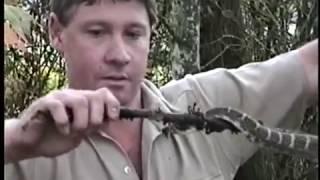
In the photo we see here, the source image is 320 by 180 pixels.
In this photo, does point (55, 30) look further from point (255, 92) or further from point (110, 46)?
point (255, 92)

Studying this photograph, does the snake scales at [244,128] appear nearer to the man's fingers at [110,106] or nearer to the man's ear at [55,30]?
the man's fingers at [110,106]

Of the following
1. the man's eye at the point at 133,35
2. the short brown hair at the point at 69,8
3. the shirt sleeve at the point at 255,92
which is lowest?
the shirt sleeve at the point at 255,92

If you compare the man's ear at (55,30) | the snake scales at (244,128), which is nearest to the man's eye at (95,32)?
the man's ear at (55,30)

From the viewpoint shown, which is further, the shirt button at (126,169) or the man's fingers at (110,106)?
the shirt button at (126,169)

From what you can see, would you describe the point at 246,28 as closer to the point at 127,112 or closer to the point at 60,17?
the point at 60,17

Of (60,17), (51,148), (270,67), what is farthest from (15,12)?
(51,148)

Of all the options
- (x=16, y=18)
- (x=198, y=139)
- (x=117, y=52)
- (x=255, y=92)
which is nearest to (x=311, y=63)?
(x=255, y=92)

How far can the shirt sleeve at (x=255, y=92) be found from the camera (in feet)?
5.08

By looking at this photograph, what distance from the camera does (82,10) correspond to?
153cm

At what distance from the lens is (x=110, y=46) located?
4.79ft

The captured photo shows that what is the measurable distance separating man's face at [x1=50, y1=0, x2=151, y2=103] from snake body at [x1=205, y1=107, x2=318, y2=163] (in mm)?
311

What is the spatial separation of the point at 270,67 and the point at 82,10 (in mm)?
381

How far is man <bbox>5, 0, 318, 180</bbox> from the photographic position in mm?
1464

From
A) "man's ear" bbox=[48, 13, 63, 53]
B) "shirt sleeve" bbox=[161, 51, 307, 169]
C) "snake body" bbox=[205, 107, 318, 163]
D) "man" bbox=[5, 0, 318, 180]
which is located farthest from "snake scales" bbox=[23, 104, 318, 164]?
"man's ear" bbox=[48, 13, 63, 53]
